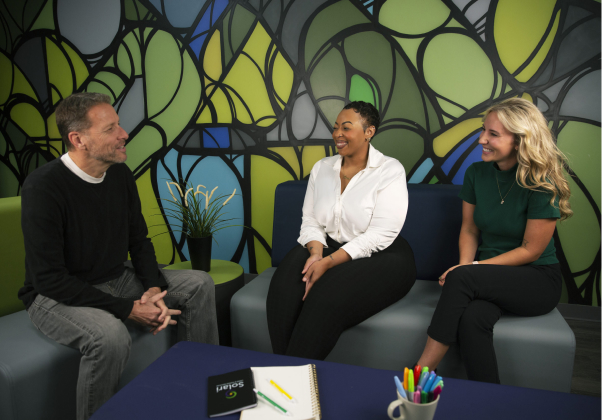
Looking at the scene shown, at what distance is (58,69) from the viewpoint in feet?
10.4

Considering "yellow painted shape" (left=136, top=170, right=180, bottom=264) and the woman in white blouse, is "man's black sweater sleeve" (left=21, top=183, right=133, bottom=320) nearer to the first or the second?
the woman in white blouse

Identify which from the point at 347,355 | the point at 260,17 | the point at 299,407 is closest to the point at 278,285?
the point at 347,355

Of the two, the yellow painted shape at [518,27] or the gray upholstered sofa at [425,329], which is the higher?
the yellow painted shape at [518,27]

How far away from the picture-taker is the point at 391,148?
2.49 metres

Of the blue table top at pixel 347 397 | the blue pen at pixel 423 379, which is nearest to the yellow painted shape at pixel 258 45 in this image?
the blue table top at pixel 347 397

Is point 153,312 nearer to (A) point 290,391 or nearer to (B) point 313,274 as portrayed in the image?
(B) point 313,274

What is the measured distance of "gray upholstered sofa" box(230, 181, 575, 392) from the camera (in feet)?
4.95

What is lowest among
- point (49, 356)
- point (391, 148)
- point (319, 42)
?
point (49, 356)

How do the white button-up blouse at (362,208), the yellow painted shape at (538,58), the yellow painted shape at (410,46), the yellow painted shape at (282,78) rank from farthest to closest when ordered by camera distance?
the yellow painted shape at (282,78) → the yellow painted shape at (410,46) → the yellow painted shape at (538,58) → the white button-up blouse at (362,208)

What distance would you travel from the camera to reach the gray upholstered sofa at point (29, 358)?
4.30 ft

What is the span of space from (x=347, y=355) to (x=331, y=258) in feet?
1.35

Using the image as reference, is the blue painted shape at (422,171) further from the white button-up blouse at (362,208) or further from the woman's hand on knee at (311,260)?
the woman's hand on knee at (311,260)

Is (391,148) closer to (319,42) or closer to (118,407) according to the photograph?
(319,42)

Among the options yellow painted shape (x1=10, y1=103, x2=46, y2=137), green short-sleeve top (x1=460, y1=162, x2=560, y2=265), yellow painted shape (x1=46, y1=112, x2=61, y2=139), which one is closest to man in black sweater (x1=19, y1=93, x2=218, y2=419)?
green short-sleeve top (x1=460, y1=162, x2=560, y2=265)
